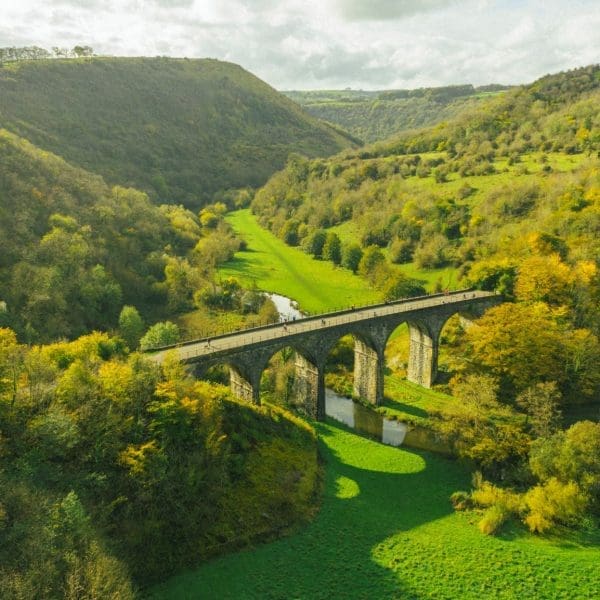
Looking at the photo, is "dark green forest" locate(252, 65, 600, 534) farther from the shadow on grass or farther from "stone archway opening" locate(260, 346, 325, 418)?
"stone archway opening" locate(260, 346, 325, 418)

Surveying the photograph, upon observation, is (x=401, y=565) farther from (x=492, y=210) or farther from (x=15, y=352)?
(x=492, y=210)

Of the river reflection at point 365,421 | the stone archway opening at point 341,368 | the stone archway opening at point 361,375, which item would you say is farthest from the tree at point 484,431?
the stone archway opening at point 341,368

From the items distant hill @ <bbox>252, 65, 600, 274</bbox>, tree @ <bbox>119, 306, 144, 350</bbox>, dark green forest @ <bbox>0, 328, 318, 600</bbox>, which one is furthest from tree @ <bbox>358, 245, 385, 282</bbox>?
dark green forest @ <bbox>0, 328, 318, 600</bbox>

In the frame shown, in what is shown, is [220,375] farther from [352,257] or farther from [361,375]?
[352,257]

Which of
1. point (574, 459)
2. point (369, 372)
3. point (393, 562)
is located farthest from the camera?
point (369, 372)

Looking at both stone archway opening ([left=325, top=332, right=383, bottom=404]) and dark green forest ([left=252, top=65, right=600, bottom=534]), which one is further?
stone archway opening ([left=325, top=332, right=383, bottom=404])

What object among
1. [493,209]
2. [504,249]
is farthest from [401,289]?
[493,209]

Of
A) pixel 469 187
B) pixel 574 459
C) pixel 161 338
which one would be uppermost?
pixel 469 187
